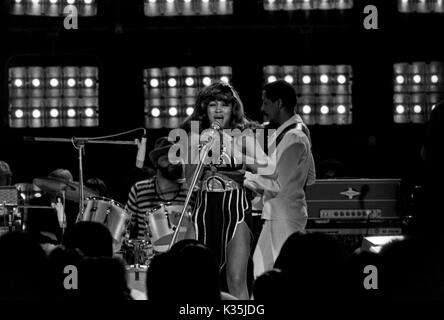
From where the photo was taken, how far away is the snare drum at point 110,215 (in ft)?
22.6

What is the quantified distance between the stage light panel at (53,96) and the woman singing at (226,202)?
3618mm

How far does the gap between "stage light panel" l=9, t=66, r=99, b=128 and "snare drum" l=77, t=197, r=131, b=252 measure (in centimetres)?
216

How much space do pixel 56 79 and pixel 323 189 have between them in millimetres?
3186

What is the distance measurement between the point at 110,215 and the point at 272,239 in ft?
5.49

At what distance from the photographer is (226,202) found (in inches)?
216

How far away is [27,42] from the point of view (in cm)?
911

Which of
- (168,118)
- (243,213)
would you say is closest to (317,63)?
(168,118)

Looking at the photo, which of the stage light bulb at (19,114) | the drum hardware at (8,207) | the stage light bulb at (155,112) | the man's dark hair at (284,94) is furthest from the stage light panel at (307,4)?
the drum hardware at (8,207)

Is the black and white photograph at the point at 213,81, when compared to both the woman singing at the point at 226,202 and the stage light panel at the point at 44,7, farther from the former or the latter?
Answer: the woman singing at the point at 226,202

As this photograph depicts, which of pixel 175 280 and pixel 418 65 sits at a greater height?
pixel 418 65

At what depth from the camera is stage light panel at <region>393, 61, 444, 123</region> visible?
907 centimetres
